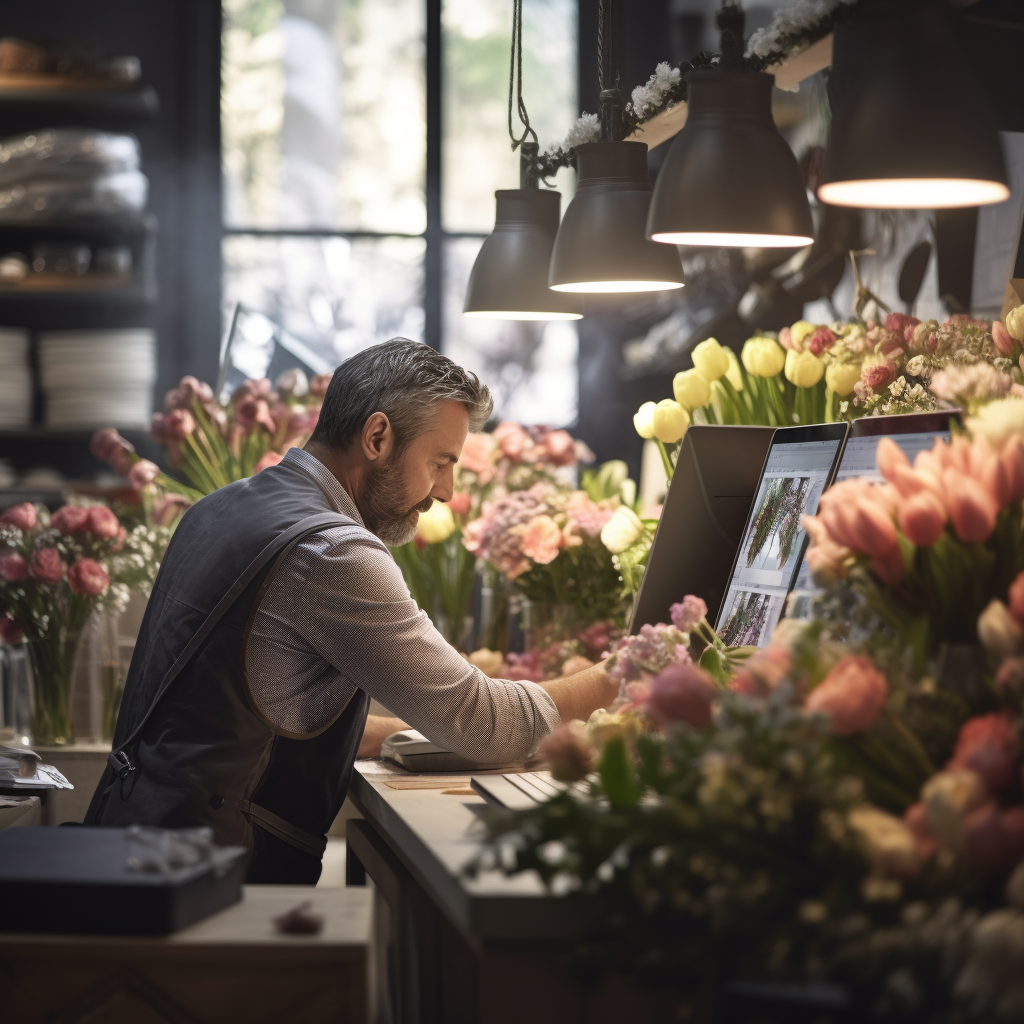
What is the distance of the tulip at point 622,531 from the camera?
204 cm

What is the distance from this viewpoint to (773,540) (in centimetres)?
169

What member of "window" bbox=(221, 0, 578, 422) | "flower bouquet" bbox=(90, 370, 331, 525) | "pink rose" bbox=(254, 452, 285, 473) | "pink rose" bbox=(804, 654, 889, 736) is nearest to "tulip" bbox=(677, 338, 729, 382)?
"pink rose" bbox=(254, 452, 285, 473)

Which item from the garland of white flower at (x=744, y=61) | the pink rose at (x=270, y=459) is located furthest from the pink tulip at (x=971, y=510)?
the pink rose at (x=270, y=459)

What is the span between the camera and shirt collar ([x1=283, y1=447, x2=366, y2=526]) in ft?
6.43

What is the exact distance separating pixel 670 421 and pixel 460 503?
577 mm

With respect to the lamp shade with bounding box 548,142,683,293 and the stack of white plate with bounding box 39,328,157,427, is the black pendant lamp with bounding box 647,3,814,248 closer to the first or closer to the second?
the lamp shade with bounding box 548,142,683,293

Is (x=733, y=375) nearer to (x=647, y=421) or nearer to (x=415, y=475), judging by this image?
(x=647, y=421)

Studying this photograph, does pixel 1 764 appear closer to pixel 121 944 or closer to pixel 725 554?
pixel 121 944

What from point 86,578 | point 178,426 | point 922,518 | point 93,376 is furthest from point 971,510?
point 93,376

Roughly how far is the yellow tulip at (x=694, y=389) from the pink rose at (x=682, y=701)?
1030mm

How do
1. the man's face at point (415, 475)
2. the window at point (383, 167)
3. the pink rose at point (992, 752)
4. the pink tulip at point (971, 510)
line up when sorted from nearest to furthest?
the pink rose at point (992, 752) → the pink tulip at point (971, 510) → the man's face at point (415, 475) → the window at point (383, 167)

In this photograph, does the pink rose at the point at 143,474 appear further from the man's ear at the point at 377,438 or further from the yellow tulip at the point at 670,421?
the yellow tulip at the point at 670,421

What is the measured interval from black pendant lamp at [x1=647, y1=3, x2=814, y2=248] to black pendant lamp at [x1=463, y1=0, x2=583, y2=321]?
0.71 metres

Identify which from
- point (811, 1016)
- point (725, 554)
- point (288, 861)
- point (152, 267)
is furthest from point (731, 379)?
point (152, 267)
